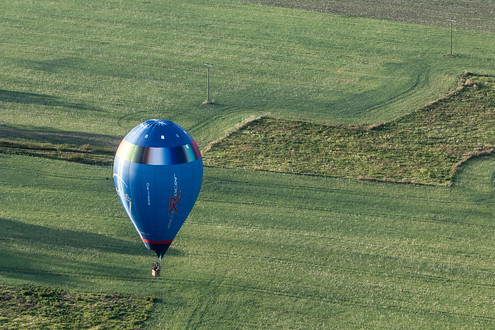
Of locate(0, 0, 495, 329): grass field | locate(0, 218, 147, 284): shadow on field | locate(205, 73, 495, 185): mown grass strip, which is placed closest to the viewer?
locate(0, 0, 495, 329): grass field

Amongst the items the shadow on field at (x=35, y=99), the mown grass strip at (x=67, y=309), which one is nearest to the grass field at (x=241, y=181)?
the shadow on field at (x=35, y=99)

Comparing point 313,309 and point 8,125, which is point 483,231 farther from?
point 8,125

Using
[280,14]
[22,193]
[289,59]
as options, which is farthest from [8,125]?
[280,14]

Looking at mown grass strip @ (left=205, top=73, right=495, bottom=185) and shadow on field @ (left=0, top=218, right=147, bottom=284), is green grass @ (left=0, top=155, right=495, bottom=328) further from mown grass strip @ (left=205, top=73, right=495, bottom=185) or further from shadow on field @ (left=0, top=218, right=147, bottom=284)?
mown grass strip @ (left=205, top=73, right=495, bottom=185)

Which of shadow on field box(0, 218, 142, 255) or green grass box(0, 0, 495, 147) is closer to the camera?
shadow on field box(0, 218, 142, 255)

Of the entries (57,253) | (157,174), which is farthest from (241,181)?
(157,174)

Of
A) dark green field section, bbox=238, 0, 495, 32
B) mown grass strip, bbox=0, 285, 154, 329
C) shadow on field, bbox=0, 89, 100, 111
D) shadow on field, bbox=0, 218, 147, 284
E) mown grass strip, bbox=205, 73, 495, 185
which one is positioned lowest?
mown grass strip, bbox=0, 285, 154, 329

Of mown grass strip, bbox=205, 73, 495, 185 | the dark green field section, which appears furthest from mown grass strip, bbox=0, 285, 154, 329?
the dark green field section

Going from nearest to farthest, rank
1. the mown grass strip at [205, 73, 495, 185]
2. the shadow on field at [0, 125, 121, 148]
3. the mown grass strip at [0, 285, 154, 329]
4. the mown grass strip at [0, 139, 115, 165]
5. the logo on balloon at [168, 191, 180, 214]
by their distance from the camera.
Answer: the logo on balloon at [168, 191, 180, 214] → the mown grass strip at [0, 285, 154, 329] → the mown grass strip at [0, 139, 115, 165] → the mown grass strip at [205, 73, 495, 185] → the shadow on field at [0, 125, 121, 148]

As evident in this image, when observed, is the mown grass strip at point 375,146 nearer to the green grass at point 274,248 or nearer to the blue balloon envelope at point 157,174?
the green grass at point 274,248
